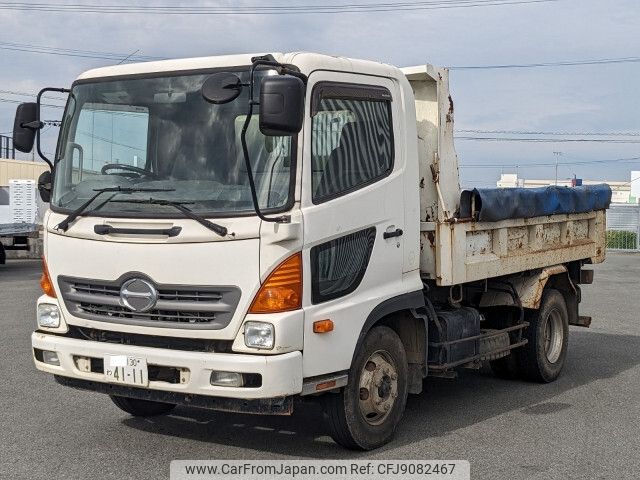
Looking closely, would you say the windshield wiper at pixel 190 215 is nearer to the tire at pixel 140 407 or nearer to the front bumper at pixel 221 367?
A: the front bumper at pixel 221 367

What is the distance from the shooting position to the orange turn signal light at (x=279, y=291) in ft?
17.9

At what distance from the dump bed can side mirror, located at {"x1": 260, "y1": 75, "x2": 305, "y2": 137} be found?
2287 millimetres

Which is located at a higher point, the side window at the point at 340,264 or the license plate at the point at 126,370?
the side window at the point at 340,264

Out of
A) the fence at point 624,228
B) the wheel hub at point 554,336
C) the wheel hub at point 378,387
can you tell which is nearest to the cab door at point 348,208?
the wheel hub at point 378,387

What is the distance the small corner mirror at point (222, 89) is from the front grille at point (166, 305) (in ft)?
3.74

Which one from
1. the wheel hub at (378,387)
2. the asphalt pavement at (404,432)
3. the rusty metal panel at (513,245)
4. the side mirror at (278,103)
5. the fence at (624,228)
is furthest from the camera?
the fence at (624,228)

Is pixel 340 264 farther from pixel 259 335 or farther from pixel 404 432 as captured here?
pixel 404 432

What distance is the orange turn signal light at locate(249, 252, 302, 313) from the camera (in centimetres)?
546

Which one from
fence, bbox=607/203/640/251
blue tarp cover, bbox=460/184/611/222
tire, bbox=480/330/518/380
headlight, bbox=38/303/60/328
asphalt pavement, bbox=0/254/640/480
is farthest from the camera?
fence, bbox=607/203/640/251

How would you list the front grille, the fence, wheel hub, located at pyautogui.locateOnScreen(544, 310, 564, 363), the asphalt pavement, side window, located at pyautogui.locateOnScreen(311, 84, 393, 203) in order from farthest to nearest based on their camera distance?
the fence
wheel hub, located at pyautogui.locateOnScreen(544, 310, 564, 363)
the asphalt pavement
side window, located at pyautogui.locateOnScreen(311, 84, 393, 203)
the front grille

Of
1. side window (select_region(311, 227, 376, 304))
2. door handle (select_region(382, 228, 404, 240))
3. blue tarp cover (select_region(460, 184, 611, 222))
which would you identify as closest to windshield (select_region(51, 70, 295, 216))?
side window (select_region(311, 227, 376, 304))

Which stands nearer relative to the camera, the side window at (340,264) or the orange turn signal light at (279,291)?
the orange turn signal light at (279,291)

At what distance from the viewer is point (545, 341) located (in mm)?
8992

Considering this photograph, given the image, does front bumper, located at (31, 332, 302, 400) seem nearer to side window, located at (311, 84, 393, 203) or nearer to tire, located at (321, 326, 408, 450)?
tire, located at (321, 326, 408, 450)
